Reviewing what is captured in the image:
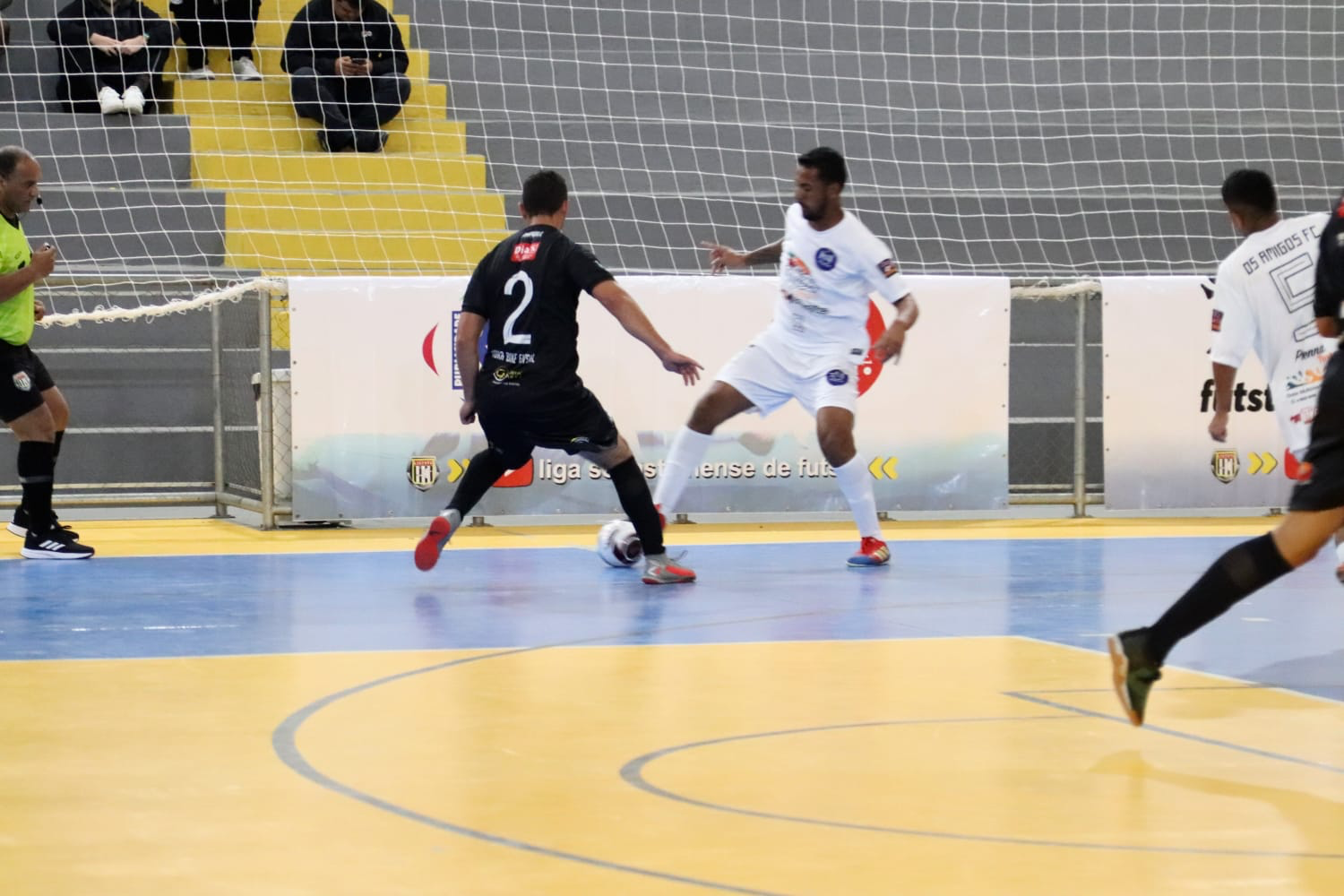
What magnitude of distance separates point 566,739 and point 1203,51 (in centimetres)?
1442

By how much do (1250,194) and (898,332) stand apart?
1.86 metres

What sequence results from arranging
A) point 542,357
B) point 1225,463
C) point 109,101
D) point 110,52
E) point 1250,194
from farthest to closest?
1. point 110,52
2. point 109,101
3. point 1225,463
4. point 542,357
5. point 1250,194

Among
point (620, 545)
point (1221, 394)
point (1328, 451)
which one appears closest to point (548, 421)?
point (620, 545)

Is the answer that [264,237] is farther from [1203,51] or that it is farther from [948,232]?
[1203,51]

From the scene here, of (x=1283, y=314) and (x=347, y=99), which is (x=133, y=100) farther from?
(x=1283, y=314)

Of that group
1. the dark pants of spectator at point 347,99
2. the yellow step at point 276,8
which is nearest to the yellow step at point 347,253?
the dark pants of spectator at point 347,99

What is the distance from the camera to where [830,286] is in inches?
352

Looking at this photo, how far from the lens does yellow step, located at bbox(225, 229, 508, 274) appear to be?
13820 millimetres

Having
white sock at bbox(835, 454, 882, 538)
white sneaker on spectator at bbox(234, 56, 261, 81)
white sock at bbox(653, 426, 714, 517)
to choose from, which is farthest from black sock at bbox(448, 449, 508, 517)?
white sneaker on spectator at bbox(234, 56, 261, 81)

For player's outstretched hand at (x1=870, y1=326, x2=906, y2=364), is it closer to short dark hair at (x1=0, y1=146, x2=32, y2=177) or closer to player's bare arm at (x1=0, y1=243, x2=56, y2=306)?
player's bare arm at (x1=0, y1=243, x2=56, y2=306)

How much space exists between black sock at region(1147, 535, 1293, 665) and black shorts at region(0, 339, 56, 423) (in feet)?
20.3

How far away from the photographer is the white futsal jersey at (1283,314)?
7.08 meters

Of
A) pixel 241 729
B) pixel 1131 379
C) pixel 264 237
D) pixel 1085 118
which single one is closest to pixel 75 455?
pixel 264 237

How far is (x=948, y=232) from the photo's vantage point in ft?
48.8
